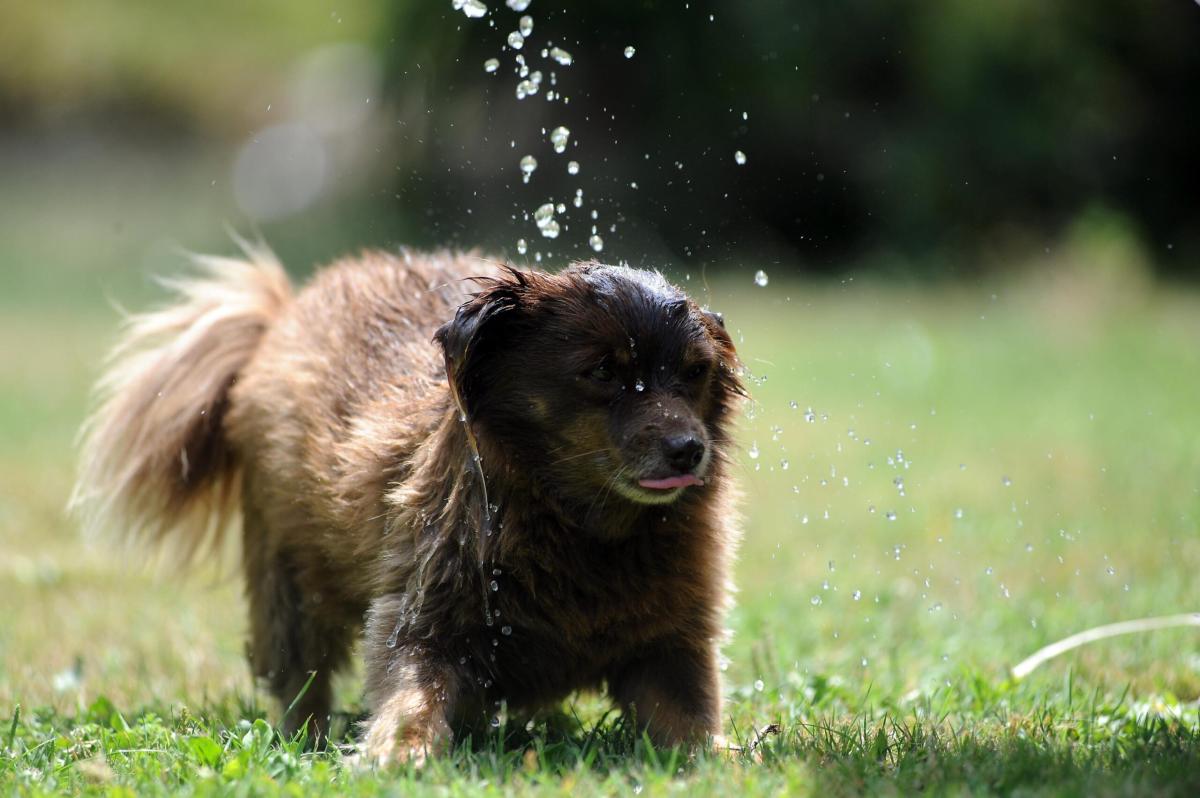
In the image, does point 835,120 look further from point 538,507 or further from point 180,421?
point 538,507

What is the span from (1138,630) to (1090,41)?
43.8 feet

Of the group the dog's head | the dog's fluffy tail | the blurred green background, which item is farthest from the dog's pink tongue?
the dog's fluffy tail

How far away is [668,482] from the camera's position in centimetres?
380

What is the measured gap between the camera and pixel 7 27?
2406 centimetres

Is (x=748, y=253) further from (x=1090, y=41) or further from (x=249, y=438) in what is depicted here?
(x=249, y=438)

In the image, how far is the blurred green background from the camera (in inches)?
232

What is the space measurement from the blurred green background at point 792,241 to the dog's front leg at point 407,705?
1147 mm

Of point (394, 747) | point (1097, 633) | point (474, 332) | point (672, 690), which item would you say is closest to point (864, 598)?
point (1097, 633)

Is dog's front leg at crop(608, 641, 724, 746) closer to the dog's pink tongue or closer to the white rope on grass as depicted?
the dog's pink tongue

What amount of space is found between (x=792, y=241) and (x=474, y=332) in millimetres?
12613

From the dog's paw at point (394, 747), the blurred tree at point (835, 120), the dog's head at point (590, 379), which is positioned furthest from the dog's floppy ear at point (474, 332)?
the blurred tree at point (835, 120)

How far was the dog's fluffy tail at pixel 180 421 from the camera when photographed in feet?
17.3

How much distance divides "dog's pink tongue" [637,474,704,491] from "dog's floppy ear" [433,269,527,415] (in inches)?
21.8

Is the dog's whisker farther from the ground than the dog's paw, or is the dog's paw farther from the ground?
the dog's whisker
